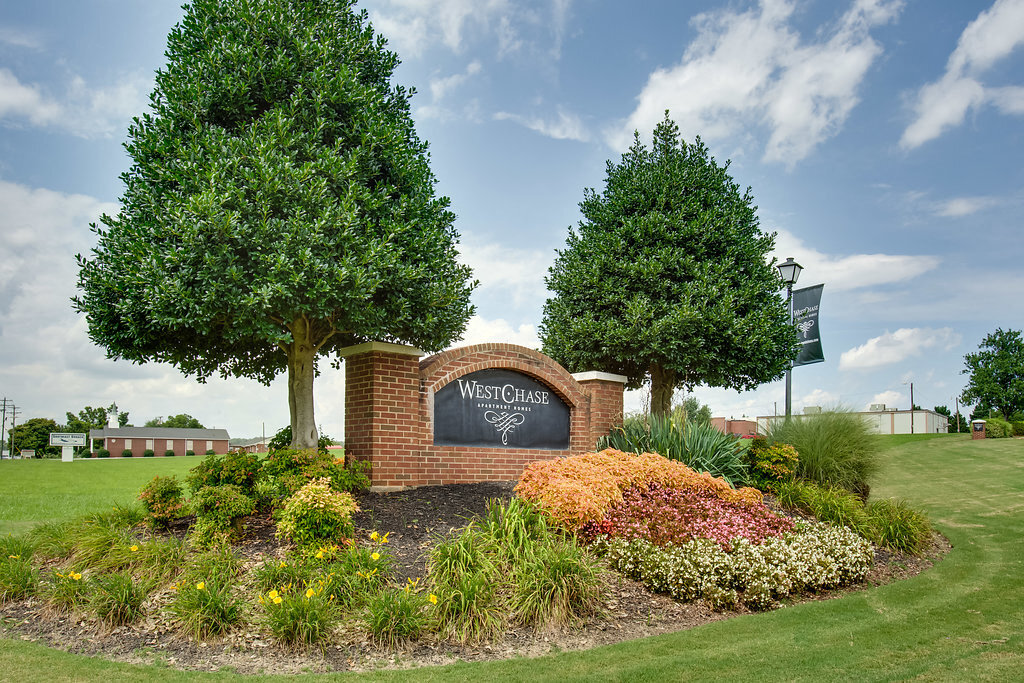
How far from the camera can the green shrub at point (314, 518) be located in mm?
7125

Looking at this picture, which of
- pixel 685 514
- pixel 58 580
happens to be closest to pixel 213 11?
pixel 58 580

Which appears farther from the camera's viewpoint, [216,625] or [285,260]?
[285,260]

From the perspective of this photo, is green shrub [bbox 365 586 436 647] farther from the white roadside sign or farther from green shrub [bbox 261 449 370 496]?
the white roadside sign

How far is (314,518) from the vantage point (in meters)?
7.17

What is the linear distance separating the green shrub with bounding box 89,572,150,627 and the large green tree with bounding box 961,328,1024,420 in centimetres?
5571

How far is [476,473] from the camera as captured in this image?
11.5m

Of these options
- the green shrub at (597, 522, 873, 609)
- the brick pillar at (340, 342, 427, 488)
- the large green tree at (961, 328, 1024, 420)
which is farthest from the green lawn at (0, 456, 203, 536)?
the large green tree at (961, 328, 1024, 420)

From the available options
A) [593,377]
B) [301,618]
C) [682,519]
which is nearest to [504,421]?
[593,377]

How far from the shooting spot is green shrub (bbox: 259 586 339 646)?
225 inches

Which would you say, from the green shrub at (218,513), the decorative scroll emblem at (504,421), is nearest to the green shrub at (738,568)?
the green shrub at (218,513)

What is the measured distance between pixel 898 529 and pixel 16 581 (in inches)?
441

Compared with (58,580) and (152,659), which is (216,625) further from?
(58,580)

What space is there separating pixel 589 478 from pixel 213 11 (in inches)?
341

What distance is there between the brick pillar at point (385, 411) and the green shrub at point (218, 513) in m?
2.49
